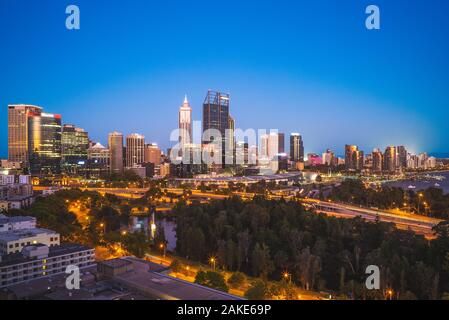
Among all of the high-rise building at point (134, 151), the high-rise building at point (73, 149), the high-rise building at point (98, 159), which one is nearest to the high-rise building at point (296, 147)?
the high-rise building at point (134, 151)

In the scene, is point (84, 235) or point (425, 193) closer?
point (84, 235)

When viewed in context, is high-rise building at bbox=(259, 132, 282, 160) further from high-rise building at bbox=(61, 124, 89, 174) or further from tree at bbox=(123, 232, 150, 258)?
tree at bbox=(123, 232, 150, 258)

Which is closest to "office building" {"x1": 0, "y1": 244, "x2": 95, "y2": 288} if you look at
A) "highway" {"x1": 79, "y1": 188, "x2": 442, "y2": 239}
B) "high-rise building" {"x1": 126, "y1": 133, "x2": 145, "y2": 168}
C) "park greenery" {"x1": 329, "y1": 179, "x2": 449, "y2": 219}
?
"highway" {"x1": 79, "y1": 188, "x2": 442, "y2": 239}

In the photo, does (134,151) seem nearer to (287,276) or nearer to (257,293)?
(287,276)
